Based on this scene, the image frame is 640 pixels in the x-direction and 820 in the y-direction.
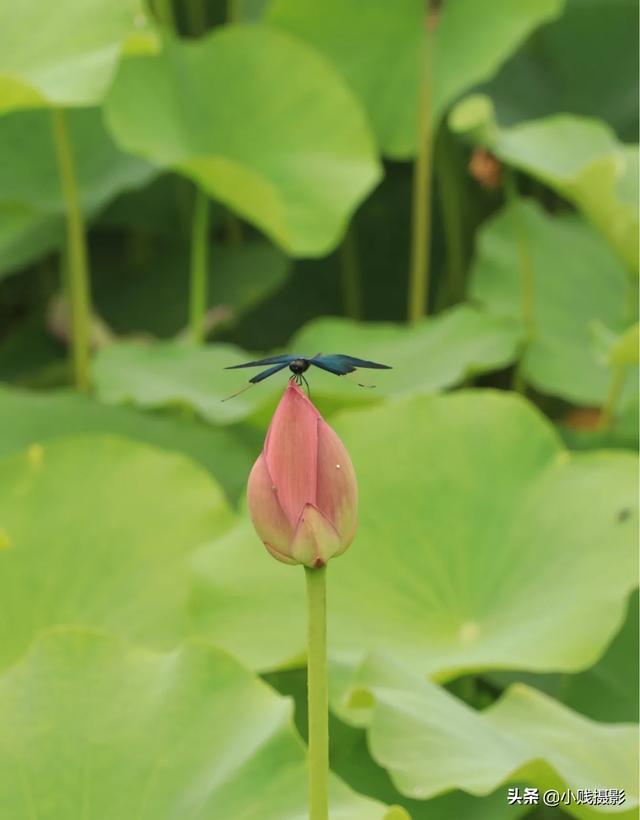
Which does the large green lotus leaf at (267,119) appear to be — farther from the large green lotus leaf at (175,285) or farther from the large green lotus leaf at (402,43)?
the large green lotus leaf at (175,285)

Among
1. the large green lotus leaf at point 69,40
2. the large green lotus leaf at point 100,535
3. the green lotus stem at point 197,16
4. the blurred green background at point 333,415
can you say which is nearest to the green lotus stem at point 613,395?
the blurred green background at point 333,415

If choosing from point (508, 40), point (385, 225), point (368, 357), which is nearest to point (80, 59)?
point (368, 357)

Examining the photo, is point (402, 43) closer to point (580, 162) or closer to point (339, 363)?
point (580, 162)

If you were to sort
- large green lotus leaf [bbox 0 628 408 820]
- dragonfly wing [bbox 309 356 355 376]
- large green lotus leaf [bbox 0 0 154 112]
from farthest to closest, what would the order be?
large green lotus leaf [bbox 0 0 154 112]
large green lotus leaf [bbox 0 628 408 820]
dragonfly wing [bbox 309 356 355 376]

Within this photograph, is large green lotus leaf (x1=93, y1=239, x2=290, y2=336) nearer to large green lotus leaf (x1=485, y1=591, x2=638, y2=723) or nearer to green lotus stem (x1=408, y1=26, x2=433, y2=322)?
green lotus stem (x1=408, y1=26, x2=433, y2=322)

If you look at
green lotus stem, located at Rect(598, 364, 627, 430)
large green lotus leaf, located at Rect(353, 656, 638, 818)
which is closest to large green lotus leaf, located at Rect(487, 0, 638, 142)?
green lotus stem, located at Rect(598, 364, 627, 430)

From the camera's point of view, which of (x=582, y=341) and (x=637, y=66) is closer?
(x=582, y=341)

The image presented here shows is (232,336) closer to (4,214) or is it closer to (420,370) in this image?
(4,214)
